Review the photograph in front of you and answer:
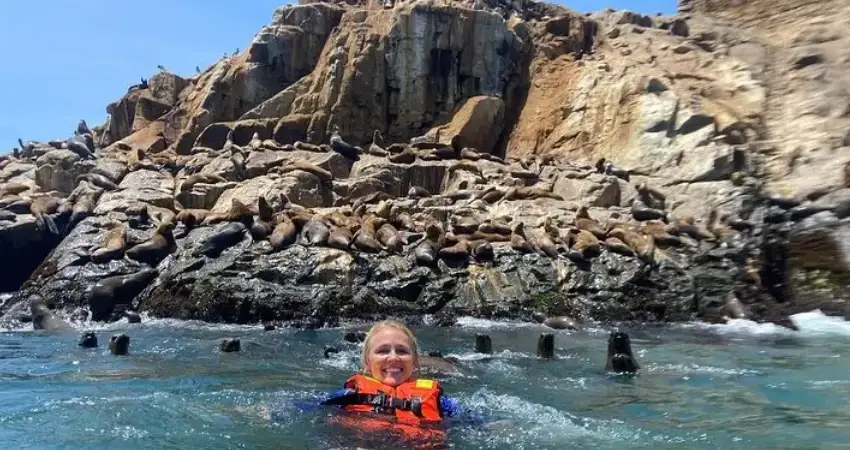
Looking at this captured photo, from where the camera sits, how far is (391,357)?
5465mm

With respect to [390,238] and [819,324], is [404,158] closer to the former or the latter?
[390,238]

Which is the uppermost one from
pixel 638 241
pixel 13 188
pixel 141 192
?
pixel 13 188

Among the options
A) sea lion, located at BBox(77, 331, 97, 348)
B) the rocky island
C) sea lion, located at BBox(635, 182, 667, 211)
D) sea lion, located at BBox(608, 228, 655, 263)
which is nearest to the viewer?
sea lion, located at BBox(77, 331, 97, 348)

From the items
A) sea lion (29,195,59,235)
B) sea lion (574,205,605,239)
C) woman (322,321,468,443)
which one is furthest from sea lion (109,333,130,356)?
sea lion (574,205,605,239)

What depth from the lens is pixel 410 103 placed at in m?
33.8

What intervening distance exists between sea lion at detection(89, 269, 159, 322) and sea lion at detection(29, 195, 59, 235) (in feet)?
16.4

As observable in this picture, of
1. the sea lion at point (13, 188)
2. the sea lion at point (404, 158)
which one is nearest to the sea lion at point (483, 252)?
the sea lion at point (404, 158)

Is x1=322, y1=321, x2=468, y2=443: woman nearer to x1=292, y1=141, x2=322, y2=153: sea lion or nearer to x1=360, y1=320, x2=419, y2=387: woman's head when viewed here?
x1=360, y1=320, x2=419, y2=387: woman's head

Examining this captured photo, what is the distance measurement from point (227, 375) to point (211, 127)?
24225 millimetres

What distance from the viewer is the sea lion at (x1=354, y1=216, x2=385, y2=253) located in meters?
19.0

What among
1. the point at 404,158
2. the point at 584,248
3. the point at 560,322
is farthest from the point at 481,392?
the point at 404,158

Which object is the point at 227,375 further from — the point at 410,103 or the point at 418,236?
the point at 410,103

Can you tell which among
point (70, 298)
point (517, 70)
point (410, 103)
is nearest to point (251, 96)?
point (410, 103)

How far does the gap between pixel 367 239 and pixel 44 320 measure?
24.6ft
